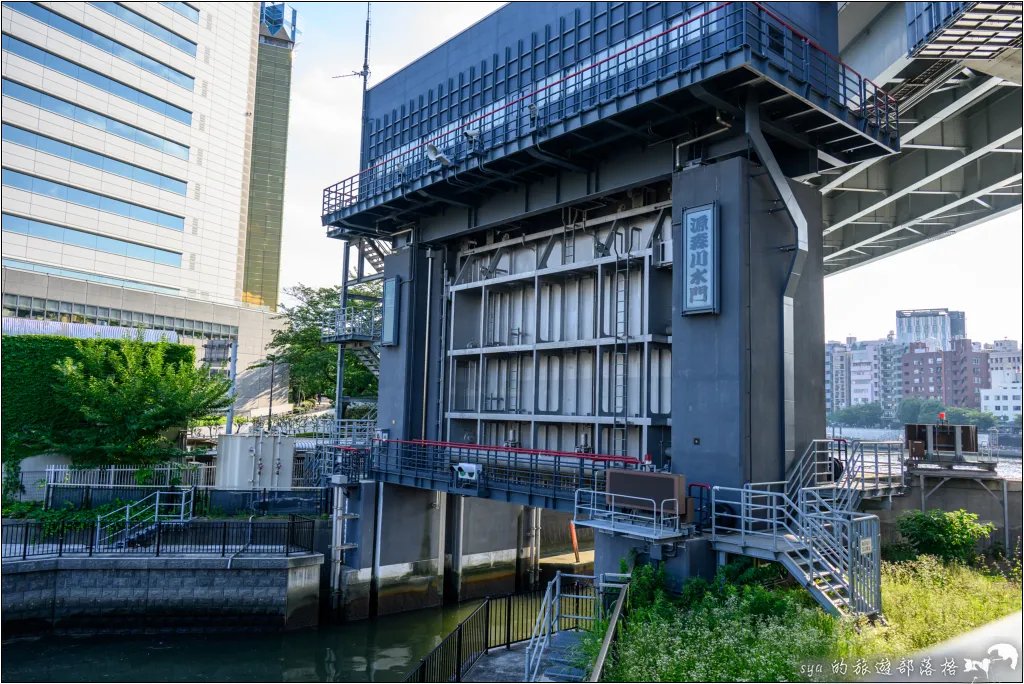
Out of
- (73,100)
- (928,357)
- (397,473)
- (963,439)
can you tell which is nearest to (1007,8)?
(963,439)

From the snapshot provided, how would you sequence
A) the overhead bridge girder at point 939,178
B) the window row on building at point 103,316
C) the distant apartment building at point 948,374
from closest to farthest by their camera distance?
the overhead bridge girder at point 939,178, the window row on building at point 103,316, the distant apartment building at point 948,374

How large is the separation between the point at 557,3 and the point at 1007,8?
13.3m

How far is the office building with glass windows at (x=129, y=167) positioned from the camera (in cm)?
4138

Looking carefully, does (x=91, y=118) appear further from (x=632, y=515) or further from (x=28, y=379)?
(x=632, y=515)

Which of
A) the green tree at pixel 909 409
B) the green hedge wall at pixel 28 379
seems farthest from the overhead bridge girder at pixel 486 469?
the green tree at pixel 909 409

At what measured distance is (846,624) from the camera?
1216 centimetres

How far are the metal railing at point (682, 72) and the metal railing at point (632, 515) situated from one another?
32.1 feet

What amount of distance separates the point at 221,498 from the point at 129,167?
3017 centimetres

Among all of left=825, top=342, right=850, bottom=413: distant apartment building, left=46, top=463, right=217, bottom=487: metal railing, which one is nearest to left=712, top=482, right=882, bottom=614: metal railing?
left=46, top=463, right=217, bottom=487: metal railing

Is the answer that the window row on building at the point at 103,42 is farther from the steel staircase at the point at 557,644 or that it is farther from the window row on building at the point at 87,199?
the steel staircase at the point at 557,644

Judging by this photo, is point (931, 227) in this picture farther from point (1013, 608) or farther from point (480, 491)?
point (480, 491)

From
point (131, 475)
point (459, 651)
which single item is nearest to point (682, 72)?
point (459, 651)

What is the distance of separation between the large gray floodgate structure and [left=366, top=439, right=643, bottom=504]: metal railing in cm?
15

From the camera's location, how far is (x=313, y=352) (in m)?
44.6
